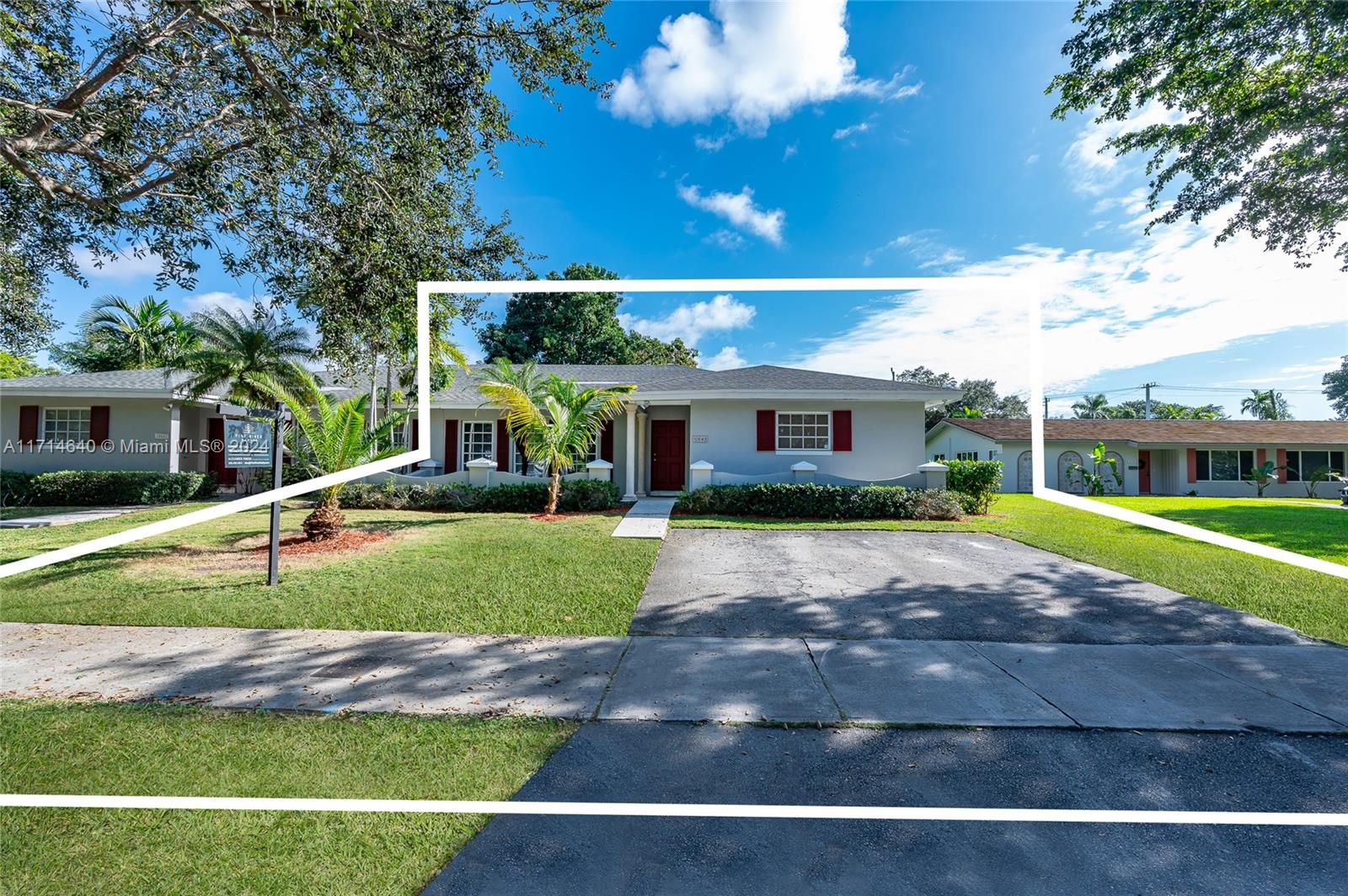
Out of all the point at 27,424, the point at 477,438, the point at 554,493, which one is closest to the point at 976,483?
the point at 554,493

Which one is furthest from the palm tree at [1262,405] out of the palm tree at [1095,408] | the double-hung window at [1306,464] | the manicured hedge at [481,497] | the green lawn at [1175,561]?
the manicured hedge at [481,497]

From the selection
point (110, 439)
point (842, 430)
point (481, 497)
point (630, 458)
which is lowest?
point (481, 497)

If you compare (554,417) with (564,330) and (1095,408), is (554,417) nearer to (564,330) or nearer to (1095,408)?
(564,330)

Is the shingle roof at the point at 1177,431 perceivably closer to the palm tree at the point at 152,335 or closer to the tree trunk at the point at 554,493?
the tree trunk at the point at 554,493

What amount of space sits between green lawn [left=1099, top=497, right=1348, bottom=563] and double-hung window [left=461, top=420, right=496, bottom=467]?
16.6m

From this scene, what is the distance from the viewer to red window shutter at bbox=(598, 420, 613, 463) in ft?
51.1

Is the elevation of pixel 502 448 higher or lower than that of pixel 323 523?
higher

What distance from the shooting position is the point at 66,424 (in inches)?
591

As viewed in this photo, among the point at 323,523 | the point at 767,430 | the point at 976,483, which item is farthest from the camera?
the point at 767,430

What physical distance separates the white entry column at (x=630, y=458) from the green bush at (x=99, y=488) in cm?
1143

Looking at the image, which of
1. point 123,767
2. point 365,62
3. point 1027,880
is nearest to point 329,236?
point 365,62
